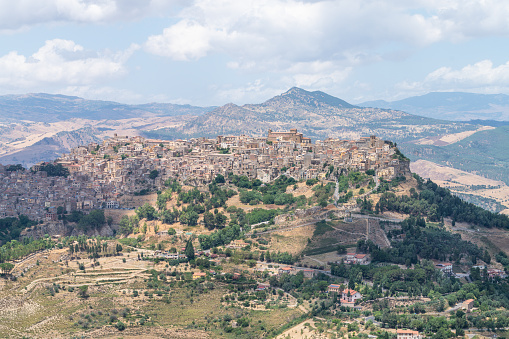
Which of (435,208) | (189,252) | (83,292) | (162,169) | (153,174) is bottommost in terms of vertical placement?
(83,292)

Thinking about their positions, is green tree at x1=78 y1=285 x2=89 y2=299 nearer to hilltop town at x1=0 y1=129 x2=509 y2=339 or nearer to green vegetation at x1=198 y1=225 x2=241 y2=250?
hilltop town at x1=0 y1=129 x2=509 y2=339

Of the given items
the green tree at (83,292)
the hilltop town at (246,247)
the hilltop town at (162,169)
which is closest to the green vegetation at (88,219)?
the hilltop town at (246,247)

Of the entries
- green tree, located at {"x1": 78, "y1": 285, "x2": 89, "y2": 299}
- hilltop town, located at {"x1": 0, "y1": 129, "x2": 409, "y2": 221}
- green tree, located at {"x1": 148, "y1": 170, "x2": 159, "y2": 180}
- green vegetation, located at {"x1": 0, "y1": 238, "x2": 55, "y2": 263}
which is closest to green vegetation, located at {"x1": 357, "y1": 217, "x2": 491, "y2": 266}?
hilltop town, located at {"x1": 0, "y1": 129, "x2": 409, "y2": 221}

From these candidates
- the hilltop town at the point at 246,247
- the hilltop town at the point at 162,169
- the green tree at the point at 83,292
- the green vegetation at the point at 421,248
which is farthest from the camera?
the hilltop town at the point at 162,169

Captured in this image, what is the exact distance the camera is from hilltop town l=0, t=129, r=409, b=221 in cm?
8231

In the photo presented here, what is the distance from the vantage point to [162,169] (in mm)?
90125

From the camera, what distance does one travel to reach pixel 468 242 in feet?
220

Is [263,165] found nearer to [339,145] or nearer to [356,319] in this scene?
[339,145]

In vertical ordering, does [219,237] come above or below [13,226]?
above

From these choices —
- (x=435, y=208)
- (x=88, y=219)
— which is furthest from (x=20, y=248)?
(x=435, y=208)

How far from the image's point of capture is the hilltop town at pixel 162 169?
8231 centimetres

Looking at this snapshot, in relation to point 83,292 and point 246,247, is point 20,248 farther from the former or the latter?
point 246,247

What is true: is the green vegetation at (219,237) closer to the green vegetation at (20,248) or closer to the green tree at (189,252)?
the green tree at (189,252)

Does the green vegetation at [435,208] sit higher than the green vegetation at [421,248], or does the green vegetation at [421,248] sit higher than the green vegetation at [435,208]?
Result: the green vegetation at [435,208]
